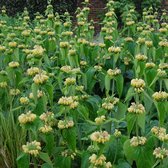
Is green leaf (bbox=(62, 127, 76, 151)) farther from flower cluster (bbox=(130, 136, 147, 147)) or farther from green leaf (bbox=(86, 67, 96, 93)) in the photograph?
green leaf (bbox=(86, 67, 96, 93))

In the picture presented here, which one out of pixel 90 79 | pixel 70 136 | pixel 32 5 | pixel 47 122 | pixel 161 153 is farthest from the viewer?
pixel 32 5

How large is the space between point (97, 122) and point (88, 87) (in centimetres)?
76

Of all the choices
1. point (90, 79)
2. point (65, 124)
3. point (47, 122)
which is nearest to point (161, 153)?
point (65, 124)

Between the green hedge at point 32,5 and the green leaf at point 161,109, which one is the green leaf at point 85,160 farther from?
the green hedge at point 32,5

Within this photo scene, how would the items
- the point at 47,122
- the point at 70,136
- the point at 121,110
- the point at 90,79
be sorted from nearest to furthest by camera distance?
the point at 70,136, the point at 47,122, the point at 121,110, the point at 90,79

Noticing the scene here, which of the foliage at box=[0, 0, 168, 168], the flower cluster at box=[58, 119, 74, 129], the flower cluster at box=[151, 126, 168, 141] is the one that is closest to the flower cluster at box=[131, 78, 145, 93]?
the foliage at box=[0, 0, 168, 168]

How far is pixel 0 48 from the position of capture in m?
2.54

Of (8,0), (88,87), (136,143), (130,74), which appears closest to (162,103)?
(136,143)

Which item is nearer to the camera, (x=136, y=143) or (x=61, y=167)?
(x=136, y=143)

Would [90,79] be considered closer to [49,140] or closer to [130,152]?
[49,140]

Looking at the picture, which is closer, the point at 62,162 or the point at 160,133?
the point at 160,133

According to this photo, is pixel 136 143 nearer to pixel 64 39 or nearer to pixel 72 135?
pixel 72 135

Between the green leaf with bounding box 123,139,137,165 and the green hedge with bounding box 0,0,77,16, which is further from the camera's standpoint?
the green hedge with bounding box 0,0,77,16

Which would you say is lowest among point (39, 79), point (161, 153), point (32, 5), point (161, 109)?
point (32, 5)
